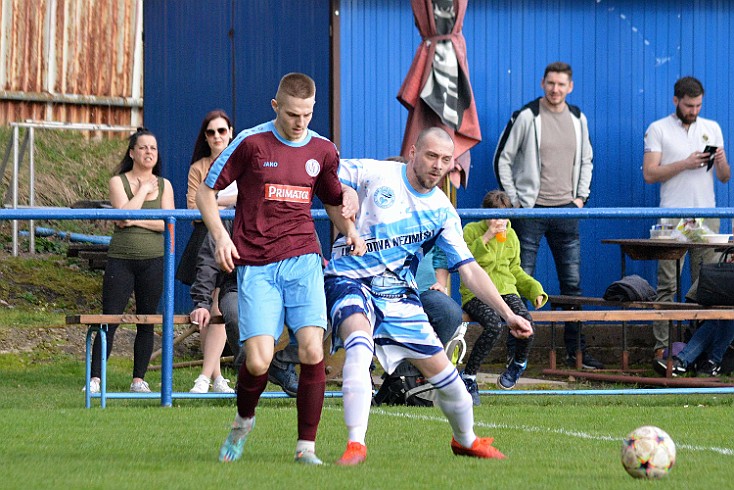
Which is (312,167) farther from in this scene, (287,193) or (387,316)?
(387,316)

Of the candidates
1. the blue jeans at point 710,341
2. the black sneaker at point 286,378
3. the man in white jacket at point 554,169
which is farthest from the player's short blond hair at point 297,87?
the blue jeans at point 710,341

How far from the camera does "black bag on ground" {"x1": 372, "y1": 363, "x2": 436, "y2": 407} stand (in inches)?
368

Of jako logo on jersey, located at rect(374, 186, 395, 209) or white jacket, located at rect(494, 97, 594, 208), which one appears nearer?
jako logo on jersey, located at rect(374, 186, 395, 209)

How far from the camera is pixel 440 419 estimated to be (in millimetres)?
8430

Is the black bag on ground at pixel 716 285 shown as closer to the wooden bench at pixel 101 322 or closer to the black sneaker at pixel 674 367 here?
the black sneaker at pixel 674 367

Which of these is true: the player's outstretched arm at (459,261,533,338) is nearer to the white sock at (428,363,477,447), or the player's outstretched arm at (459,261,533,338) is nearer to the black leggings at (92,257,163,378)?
the white sock at (428,363,477,447)

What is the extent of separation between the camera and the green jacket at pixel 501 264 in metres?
10.2

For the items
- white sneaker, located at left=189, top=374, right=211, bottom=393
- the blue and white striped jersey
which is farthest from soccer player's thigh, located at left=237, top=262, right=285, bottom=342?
white sneaker, located at left=189, top=374, right=211, bottom=393

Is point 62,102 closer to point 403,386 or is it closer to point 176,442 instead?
point 403,386

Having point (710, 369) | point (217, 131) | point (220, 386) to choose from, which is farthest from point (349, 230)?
point (710, 369)

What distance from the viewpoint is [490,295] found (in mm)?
7012

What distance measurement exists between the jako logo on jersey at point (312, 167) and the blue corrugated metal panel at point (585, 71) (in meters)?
6.60

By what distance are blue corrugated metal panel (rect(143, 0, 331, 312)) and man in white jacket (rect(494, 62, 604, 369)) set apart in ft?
7.32

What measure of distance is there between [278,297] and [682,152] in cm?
703
